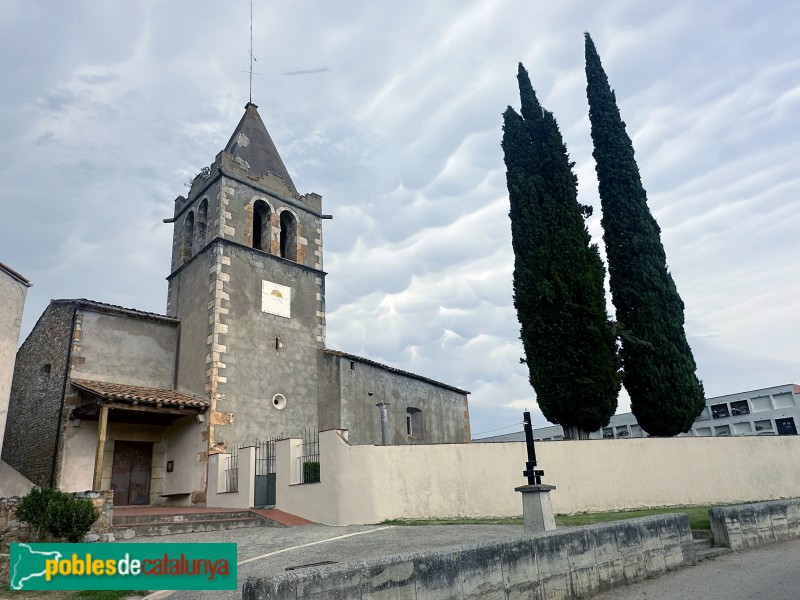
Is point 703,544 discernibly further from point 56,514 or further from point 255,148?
point 255,148

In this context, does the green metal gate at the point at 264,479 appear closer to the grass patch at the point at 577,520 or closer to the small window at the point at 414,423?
the grass patch at the point at 577,520

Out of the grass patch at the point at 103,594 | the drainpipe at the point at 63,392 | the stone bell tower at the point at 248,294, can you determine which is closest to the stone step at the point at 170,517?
the stone bell tower at the point at 248,294

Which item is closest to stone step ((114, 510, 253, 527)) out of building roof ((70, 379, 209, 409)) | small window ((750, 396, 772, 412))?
building roof ((70, 379, 209, 409))

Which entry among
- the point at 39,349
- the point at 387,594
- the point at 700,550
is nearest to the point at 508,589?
the point at 387,594

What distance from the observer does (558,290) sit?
17.3 m

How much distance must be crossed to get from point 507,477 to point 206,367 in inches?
389

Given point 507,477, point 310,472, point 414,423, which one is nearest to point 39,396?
point 310,472

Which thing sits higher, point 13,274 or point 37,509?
point 13,274

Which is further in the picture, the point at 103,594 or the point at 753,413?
the point at 753,413

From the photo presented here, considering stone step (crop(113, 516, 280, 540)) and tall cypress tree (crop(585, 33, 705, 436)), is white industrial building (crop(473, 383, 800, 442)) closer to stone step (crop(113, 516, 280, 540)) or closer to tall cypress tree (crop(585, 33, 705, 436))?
tall cypress tree (crop(585, 33, 705, 436))

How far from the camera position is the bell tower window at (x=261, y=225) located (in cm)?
2153

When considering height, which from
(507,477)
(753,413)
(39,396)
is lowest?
(507,477)

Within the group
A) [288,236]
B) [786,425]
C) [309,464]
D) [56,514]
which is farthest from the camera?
[786,425]

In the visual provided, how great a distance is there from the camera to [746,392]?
50.3 metres
